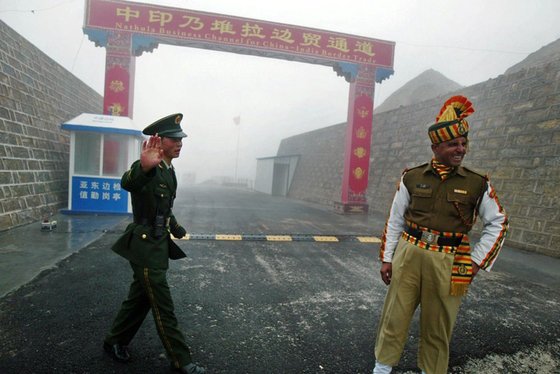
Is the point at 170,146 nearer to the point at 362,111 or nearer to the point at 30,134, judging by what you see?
the point at 30,134

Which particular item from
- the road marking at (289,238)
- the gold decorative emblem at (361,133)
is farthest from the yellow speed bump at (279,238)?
the gold decorative emblem at (361,133)

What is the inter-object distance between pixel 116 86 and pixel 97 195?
3.75 meters

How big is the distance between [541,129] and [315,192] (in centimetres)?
1256

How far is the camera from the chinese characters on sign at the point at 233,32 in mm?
10266

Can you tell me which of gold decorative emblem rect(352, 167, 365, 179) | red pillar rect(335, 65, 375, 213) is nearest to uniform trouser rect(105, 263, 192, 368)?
red pillar rect(335, 65, 375, 213)

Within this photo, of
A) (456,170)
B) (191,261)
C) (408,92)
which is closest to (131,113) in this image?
(191,261)

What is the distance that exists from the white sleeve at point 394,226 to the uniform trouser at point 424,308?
18cm

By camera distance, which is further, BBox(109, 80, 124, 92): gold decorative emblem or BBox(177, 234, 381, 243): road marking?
BBox(109, 80, 124, 92): gold decorative emblem

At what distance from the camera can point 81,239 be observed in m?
6.00

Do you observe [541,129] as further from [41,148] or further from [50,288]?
[41,148]

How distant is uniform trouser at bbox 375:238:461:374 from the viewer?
2.04 metres

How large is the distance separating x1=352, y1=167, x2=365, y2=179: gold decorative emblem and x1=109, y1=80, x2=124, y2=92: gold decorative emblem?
28.6ft

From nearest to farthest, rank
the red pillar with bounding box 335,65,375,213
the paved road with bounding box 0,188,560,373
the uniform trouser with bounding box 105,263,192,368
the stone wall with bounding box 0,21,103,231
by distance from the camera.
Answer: the uniform trouser with bounding box 105,263,192,368 → the paved road with bounding box 0,188,560,373 → the stone wall with bounding box 0,21,103,231 → the red pillar with bounding box 335,65,375,213

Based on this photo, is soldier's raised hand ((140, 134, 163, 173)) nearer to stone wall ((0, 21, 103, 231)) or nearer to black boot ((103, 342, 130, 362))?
black boot ((103, 342, 130, 362))
